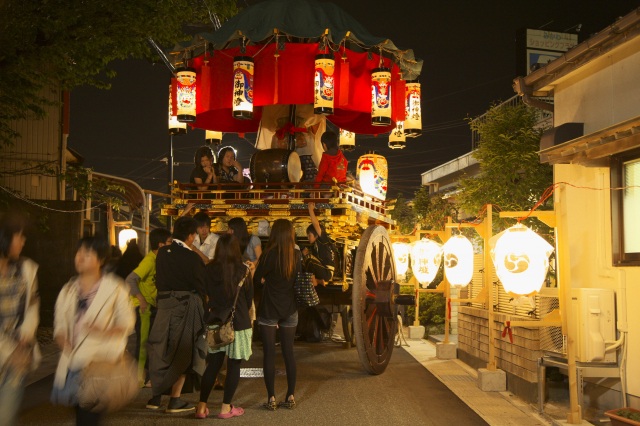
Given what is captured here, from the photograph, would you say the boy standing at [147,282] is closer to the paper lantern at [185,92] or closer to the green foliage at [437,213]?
the paper lantern at [185,92]

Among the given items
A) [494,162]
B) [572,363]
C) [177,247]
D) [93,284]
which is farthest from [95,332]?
[494,162]

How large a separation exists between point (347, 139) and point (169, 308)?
7.39 metres

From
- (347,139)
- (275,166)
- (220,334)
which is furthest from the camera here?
(347,139)

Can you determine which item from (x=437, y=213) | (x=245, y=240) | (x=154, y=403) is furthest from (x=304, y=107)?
(x=437, y=213)

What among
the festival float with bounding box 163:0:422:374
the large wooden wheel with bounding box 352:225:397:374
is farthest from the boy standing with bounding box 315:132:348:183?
the large wooden wheel with bounding box 352:225:397:374

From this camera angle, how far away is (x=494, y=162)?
15352 millimetres

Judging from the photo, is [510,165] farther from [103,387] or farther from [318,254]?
[103,387]

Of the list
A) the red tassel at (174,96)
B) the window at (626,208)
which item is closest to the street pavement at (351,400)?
the window at (626,208)

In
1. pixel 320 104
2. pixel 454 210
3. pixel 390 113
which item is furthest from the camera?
pixel 454 210

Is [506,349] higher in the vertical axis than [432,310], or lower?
higher

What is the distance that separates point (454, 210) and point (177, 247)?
16925mm

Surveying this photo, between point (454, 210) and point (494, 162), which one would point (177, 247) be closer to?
point (494, 162)

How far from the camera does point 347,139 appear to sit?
1385 centimetres

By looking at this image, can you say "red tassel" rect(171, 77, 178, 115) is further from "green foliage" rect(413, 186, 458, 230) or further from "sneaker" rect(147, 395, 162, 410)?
"green foliage" rect(413, 186, 458, 230)
